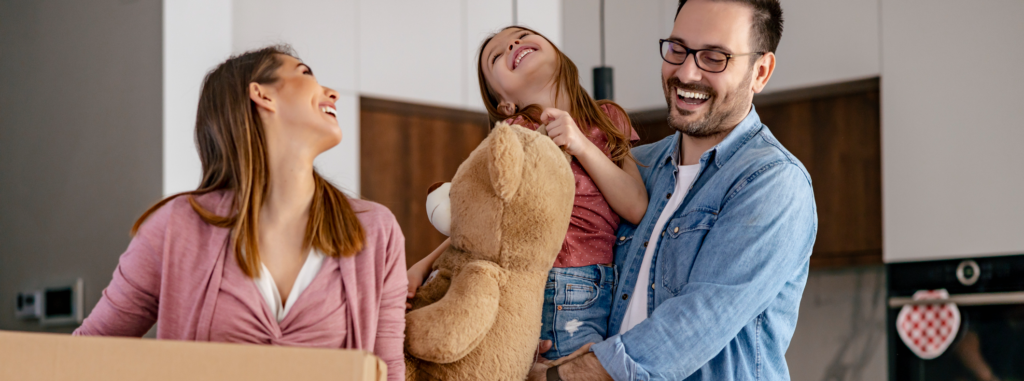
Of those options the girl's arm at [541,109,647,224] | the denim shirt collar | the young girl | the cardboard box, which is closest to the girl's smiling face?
the young girl

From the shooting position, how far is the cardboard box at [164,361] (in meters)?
0.73

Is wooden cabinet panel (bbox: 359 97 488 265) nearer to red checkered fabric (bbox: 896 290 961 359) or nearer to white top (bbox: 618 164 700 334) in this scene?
red checkered fabric (bbox: 896 290 961 359)

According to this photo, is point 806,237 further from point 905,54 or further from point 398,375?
point 905,54

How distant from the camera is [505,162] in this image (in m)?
1.11

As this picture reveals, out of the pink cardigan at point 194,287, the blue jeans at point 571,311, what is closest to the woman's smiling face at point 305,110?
the pink cardigan at point 194,287

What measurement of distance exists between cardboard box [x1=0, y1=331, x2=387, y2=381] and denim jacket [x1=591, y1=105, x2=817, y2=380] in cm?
55

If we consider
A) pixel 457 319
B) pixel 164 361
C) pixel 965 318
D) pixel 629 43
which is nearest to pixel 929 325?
pixel 965 318

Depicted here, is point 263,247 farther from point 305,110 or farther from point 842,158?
point 842,158

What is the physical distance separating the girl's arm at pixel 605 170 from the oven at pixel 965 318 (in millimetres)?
1605

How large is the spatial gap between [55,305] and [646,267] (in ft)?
7.26

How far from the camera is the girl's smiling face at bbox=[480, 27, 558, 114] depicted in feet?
4.89

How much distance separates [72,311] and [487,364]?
2071 mm

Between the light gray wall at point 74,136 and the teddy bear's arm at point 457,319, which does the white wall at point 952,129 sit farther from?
the light gray wall at point 74,136

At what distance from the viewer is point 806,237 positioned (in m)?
1.26
